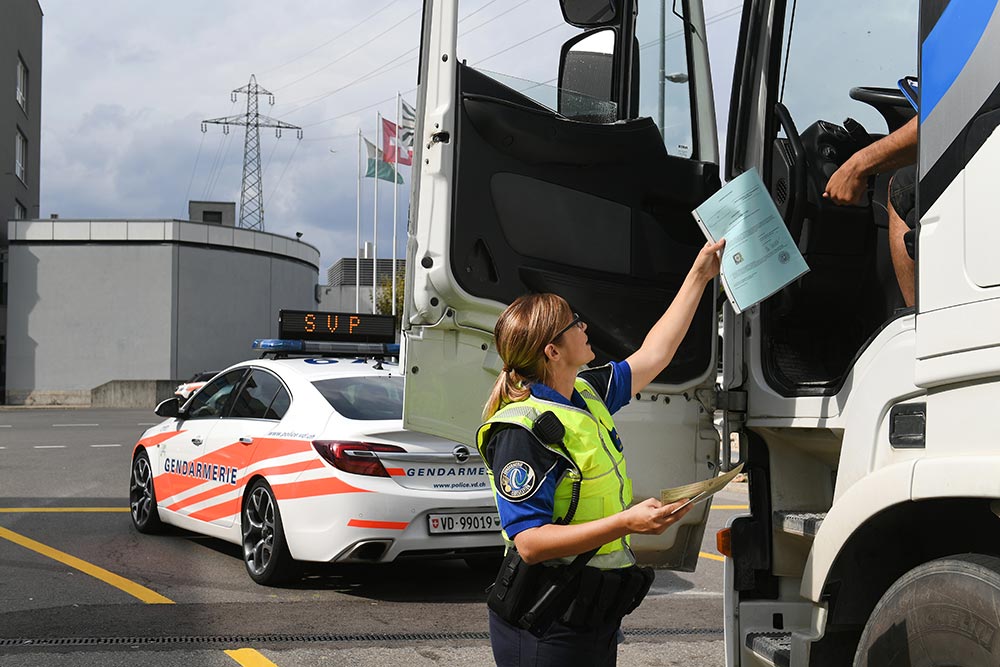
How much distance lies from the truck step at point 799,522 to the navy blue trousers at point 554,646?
72 cm

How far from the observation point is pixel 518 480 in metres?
2.67

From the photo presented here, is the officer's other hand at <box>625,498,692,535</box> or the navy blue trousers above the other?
the officer's other hand at <box>625,498,692,535</box>

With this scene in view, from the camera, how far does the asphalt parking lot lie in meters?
5.55

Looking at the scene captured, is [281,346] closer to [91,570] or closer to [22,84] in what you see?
[91,570]

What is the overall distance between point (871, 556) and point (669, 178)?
1528 mm

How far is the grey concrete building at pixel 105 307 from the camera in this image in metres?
41.0

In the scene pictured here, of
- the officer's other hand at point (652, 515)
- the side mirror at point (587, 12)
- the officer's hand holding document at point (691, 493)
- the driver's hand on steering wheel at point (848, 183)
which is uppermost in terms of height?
the side mirror at point (587, 12)

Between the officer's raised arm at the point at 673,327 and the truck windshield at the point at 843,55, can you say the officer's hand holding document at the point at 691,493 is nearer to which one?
the officer's raised arm at the point at 673,327

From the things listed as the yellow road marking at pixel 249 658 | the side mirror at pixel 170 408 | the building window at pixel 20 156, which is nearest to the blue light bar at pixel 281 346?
the side mirror at pixel 170 408

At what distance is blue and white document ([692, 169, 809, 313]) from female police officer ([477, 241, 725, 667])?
0.61m

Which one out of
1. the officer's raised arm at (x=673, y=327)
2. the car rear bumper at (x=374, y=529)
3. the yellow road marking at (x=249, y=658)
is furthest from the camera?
the car rear bumper at (x=374, y=529)

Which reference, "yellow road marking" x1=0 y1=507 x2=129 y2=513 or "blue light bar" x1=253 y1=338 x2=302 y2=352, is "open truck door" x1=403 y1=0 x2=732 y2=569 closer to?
"blue light bar" x1=253 y1=338 x2=302 y2=352

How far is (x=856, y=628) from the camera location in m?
2.94

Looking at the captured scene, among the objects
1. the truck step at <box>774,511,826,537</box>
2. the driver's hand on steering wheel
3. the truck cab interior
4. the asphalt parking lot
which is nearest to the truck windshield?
the truck cab interior
